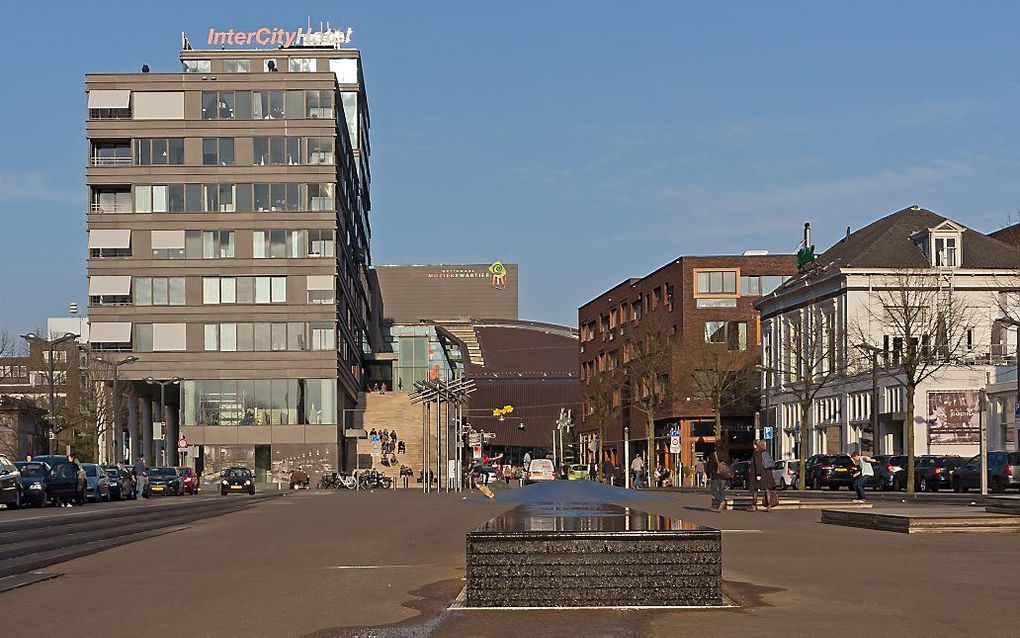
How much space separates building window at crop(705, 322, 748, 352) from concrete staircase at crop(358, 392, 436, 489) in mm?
21621

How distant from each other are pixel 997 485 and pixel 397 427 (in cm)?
5739

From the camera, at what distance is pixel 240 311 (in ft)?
287

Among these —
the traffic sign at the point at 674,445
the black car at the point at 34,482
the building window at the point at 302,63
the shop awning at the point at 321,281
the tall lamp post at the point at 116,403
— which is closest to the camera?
the black car at the point at 34,482

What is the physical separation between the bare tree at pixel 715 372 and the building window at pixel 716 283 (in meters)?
5.42

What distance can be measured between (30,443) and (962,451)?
59.4 metres

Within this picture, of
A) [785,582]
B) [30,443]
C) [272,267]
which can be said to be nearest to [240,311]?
[272,267]

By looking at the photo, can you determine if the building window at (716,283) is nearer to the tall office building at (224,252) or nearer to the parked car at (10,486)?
the tall office building at (224,252)

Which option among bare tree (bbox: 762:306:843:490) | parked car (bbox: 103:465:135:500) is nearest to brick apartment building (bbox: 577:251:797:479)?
bare tree (bbox: 762:306:843:490)

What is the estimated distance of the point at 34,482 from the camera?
147 ft

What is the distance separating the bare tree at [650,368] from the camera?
9075 centimetres

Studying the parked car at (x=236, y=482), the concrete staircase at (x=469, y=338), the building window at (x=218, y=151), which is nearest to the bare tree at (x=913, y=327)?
the parked car at (x=236, y=482)

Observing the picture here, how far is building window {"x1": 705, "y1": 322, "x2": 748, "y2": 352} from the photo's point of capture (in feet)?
322

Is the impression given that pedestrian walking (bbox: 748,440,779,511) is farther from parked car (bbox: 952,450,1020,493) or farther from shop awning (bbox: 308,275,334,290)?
shop awning (bbox: 308,275,334,290)

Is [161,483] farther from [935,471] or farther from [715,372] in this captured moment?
[715,372]
